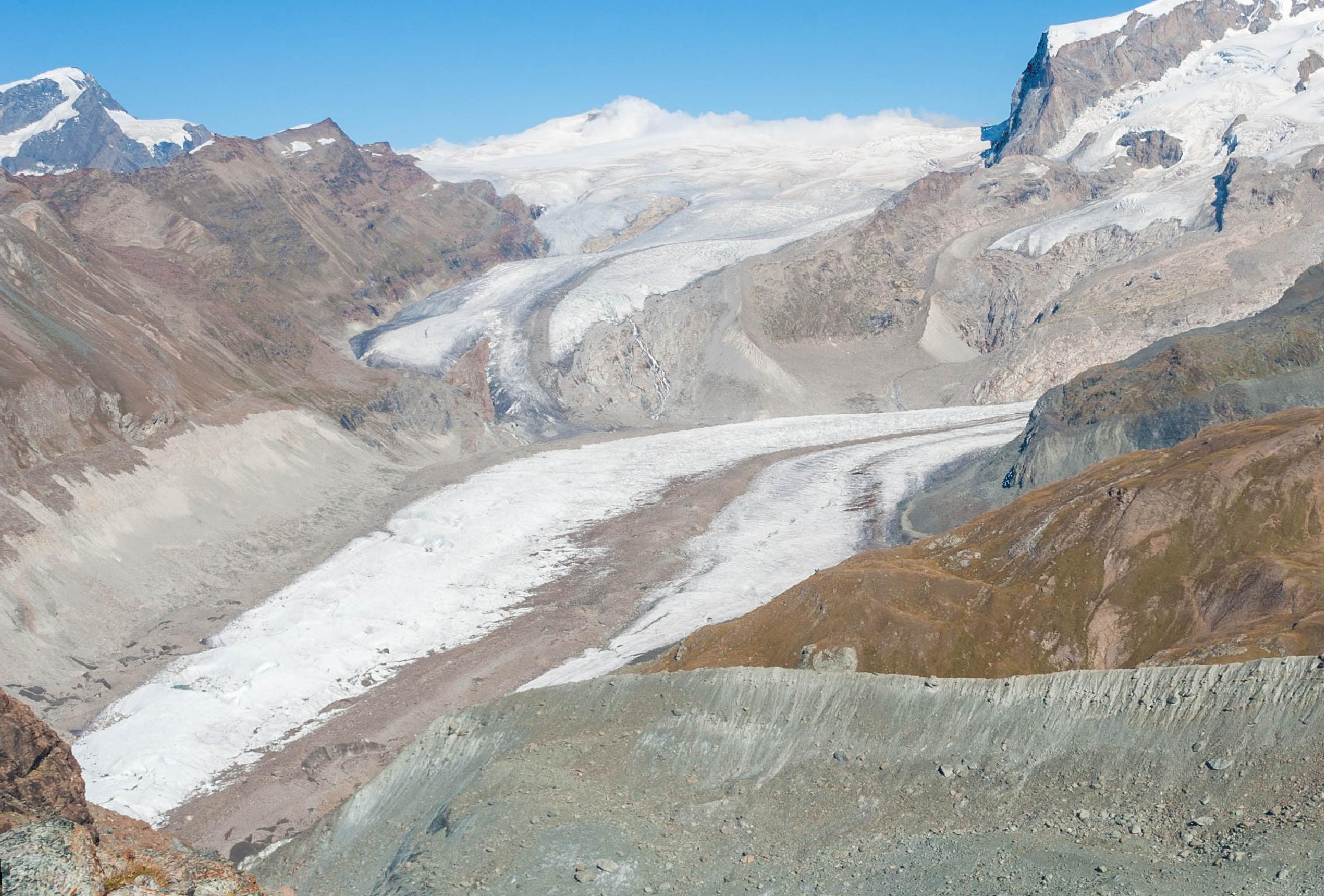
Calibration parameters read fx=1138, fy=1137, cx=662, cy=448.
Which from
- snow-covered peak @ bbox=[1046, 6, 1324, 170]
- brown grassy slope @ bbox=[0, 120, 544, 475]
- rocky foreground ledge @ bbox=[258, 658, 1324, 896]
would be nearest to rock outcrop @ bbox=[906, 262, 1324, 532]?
rocky foreground ledge @ bbox=[258, 658, 1324, 896]

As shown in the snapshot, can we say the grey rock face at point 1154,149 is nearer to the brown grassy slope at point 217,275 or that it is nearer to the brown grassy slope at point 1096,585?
the brown grassy slope at point 217,275

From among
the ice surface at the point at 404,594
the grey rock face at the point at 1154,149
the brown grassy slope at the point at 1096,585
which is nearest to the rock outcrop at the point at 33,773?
the brown grassy slope at the point at 1096,585

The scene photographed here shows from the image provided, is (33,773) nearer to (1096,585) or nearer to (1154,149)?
(1096,585)

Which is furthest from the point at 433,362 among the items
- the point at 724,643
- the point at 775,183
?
the point at 775,183

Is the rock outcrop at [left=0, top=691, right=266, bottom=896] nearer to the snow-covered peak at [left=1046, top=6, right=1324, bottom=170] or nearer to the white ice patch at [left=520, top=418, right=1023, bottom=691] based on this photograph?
the white ice patch at [left=520, top=418, right=1023, bottom=691]

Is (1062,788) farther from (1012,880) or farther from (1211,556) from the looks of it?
(1211,556)
